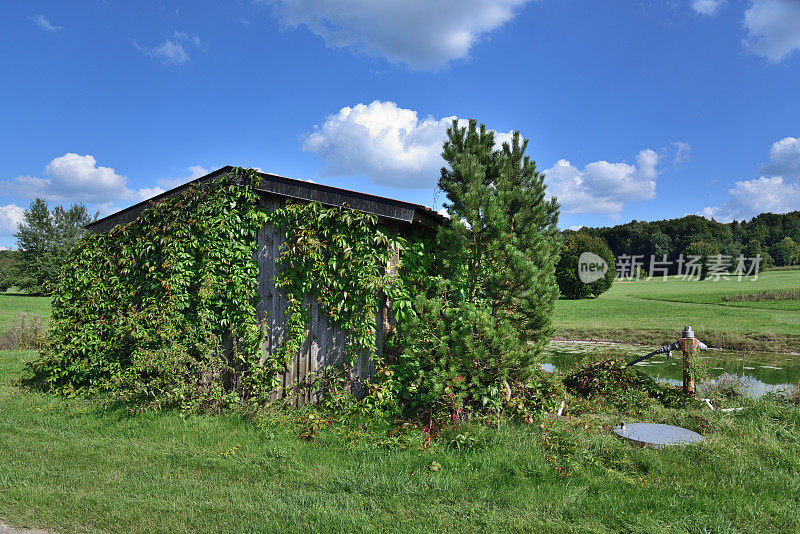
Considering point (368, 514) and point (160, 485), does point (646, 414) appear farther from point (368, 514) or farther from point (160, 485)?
point (160, 485)

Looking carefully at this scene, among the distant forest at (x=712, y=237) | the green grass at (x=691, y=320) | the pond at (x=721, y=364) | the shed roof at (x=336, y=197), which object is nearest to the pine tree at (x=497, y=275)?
the shed roof at (x=336, y=197)

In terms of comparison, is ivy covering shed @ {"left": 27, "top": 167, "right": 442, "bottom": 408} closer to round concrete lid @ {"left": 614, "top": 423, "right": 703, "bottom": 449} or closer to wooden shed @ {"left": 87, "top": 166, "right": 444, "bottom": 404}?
wooden shed @ {"left": 87, "top": 166, "right": 444, "bottom": 404}

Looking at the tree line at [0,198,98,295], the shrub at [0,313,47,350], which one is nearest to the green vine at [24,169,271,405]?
the shrub at [0,313,47,350]

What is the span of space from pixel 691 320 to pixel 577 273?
12.8m

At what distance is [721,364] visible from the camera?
11734 mm

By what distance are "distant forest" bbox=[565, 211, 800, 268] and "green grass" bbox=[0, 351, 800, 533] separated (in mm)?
58198

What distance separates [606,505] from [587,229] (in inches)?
2963

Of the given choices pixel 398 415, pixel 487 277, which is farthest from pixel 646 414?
pixel 398 415

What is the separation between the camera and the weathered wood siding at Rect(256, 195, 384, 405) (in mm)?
5879

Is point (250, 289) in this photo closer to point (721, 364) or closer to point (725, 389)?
point (725, 389)

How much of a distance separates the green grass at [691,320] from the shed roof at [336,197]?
7148mm

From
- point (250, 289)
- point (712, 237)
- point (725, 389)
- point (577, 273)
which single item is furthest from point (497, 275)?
point (712, 237)

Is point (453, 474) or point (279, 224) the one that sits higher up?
point (279, 224)

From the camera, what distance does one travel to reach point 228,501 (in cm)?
375
